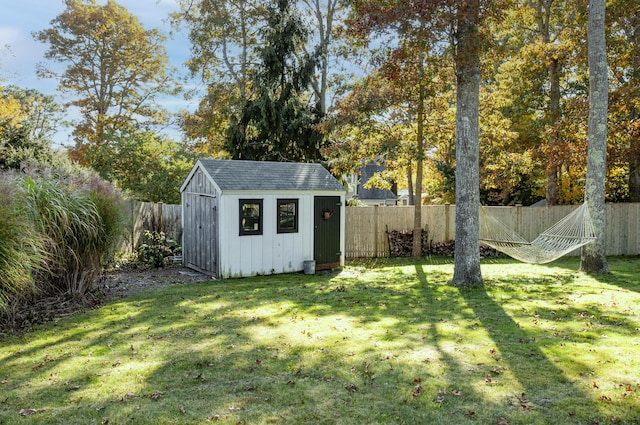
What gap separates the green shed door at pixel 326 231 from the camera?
35.0ft

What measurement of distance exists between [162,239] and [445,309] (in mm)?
6999

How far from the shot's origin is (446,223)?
13938mm

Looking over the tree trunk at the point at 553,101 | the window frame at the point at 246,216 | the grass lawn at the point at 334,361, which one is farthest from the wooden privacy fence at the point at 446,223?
the grass lawn at the point at 334,361

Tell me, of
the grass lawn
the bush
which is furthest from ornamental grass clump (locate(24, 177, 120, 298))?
the bush

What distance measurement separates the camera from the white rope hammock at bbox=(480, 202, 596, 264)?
28.3 ft

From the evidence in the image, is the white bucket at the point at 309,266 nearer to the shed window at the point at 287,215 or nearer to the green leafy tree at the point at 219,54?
the shed window at the point at 287,215

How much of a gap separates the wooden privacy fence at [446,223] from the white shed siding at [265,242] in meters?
3.02

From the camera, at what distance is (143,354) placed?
15.5 feet

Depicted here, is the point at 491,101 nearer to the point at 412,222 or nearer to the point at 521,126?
the point at 521,126

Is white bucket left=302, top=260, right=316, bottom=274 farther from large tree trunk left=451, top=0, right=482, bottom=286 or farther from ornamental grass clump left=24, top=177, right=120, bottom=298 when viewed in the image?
ornamental grass clump left=24, top=177, right=120, bottom=298

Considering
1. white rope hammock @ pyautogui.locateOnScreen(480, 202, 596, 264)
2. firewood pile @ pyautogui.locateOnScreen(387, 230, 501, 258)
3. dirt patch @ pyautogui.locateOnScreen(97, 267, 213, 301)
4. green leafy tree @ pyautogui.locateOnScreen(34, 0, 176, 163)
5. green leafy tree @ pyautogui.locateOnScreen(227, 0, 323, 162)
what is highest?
green leafy tree @ pyautogui.locateOnScreen(34, 0, 176, 163)

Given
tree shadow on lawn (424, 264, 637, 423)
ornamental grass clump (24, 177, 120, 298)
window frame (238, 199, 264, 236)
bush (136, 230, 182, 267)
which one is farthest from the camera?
bush (136, 230, 182, 267)

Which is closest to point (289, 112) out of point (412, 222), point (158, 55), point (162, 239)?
point (412, 222)

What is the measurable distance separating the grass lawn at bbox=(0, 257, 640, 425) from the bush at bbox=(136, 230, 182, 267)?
9.93 ft
